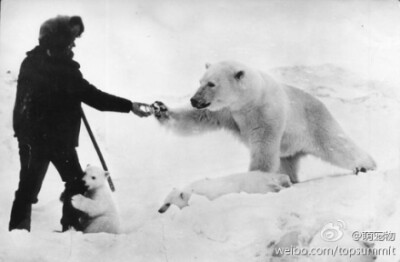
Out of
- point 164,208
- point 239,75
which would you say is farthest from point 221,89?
point 164,208

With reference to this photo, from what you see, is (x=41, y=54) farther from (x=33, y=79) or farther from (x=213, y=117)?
(x=213, y=117)

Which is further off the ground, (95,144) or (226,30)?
(226,30)

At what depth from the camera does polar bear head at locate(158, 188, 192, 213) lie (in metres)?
4.12

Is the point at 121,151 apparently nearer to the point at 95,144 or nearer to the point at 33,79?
the point at 95,144

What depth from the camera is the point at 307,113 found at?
14.2ft

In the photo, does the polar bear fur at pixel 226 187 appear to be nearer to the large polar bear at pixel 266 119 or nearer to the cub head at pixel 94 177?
the large polar bear at pixel 266 119

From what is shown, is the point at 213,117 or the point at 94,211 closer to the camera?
the point at 94,211

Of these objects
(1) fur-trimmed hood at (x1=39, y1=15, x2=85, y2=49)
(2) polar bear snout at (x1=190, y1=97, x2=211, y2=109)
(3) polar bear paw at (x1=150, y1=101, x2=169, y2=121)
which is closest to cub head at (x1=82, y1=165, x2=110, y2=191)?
(3) polar bear paw at (x1=150, y1=101, x2=169, y2=121)

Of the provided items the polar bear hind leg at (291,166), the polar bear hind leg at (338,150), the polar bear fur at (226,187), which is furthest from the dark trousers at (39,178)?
the polar bear hind leg at (338,150)

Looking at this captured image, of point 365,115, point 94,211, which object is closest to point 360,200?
point 365,115

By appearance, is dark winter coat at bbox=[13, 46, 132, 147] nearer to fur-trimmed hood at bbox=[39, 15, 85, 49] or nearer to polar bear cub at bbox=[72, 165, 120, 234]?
fur-trimmed hood at bbox=[39, 15, 85, 49]

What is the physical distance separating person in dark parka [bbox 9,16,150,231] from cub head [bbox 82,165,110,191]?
60mm

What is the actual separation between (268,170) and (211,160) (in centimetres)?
47

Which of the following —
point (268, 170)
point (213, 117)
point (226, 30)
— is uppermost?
point (226, 30)
